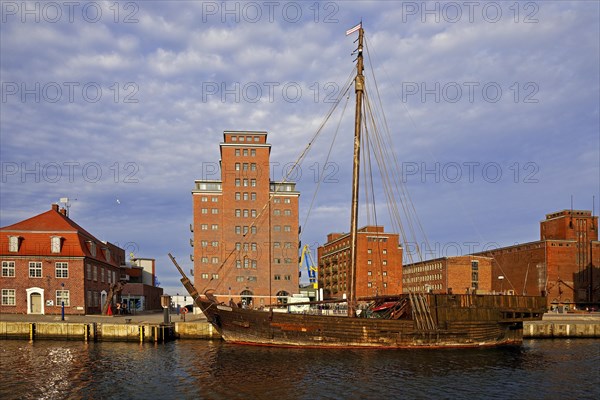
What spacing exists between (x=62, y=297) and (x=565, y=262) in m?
108

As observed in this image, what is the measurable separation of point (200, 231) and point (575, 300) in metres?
86.2

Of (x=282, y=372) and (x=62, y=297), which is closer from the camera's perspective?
(x=282, y=372)

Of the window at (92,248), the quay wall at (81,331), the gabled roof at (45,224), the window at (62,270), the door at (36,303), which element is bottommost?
the quay wall at (81,331)

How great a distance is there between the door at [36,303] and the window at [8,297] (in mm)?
2008

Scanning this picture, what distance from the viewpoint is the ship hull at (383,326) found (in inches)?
1666

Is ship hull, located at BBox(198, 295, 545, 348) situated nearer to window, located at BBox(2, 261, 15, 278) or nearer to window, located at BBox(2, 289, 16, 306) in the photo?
window, located at BBox(2, 289, 16, 306)

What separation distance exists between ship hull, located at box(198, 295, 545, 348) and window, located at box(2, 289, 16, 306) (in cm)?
2865

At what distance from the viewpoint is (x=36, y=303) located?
197ft

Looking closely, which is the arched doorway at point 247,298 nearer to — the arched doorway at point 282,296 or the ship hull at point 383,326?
the arched doorway at point 282,296

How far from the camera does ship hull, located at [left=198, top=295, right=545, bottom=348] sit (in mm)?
42312

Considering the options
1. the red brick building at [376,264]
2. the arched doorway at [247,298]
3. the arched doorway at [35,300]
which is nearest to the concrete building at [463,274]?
the red brick building at [376,264]

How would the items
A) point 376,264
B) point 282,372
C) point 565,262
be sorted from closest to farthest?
point 282,372
point 565,262
point 376,264

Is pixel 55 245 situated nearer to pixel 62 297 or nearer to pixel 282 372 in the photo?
pixel 62 297

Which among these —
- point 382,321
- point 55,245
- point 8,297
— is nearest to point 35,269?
point 55,245
